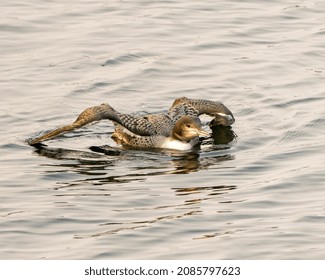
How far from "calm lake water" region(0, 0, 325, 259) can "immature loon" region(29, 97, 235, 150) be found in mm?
236

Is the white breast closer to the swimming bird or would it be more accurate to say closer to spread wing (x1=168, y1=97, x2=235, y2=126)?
the swimming bird

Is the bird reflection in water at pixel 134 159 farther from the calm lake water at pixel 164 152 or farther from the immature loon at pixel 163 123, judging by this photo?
the immature loon at pixel 163 123

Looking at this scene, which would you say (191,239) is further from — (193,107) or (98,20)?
(98,20)

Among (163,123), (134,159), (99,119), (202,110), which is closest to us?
(134,159)

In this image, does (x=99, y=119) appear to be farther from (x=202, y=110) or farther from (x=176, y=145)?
(x=202, y=110)

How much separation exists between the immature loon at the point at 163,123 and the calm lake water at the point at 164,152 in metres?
0.24

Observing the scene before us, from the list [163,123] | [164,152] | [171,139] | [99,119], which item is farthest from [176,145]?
[99,119]

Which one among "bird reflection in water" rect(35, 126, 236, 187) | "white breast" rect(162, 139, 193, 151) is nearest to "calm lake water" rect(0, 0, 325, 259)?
"bird reflection in water" rect(35, 126, 236, 187)

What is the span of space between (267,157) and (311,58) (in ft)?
17.0

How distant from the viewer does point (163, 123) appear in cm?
1933

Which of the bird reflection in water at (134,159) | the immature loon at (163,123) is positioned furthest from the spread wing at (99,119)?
the bird reflection in water at (134,159)

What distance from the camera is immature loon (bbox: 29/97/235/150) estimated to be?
61.0 ft

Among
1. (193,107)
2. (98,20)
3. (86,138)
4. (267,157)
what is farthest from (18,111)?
(98,20)

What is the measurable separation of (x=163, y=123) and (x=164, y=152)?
74 centimetres
